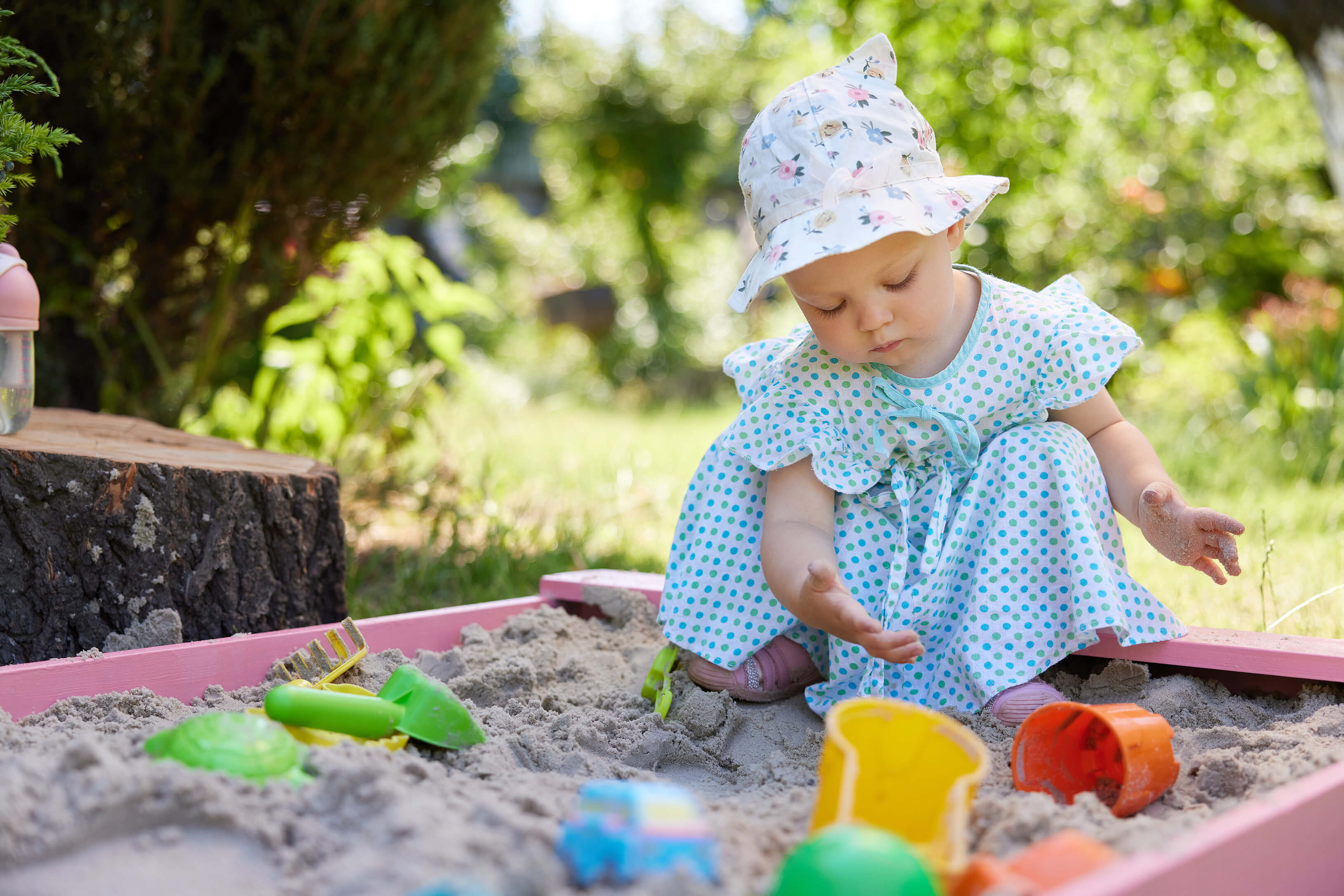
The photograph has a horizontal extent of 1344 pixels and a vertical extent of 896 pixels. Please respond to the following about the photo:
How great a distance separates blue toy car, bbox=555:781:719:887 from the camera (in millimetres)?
831

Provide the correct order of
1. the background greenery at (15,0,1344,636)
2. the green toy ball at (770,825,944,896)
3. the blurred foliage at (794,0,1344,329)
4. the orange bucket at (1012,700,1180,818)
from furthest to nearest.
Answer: the blurred foliage at (794,0,1344,329)
the background greenery at (15,0,1344,636)
the orange bucket at (1012,700,1180,818)
the green toy ball at (770,825,944,896)

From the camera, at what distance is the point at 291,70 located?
2754 millimetres

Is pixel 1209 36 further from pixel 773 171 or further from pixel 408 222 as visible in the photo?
pixel 408 222

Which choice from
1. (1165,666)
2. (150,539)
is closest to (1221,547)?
(1165,666)

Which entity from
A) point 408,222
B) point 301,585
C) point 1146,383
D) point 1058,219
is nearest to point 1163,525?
point 301,585

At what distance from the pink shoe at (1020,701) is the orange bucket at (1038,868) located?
622 millimetres

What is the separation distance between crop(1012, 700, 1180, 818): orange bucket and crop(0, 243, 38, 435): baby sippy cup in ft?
5.53

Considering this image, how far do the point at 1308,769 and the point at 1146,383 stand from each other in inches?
207

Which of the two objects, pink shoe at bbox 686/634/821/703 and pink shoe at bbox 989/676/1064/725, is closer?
pink shoe at bbox 989/676/1064/725

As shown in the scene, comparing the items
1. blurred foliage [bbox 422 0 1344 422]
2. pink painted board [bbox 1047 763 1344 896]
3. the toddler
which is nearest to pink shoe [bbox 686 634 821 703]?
the toddler

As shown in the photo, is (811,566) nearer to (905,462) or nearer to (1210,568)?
(905,462)

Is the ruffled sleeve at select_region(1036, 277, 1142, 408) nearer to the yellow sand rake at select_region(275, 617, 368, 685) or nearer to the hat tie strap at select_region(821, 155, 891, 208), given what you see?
the hat tie strap at select_region(821, 155, 891, 208)

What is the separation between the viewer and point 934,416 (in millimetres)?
1738

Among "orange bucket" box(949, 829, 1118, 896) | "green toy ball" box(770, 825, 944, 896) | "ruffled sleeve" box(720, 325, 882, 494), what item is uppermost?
"ruffled sleeve" box(720, 325, 882, 494)
